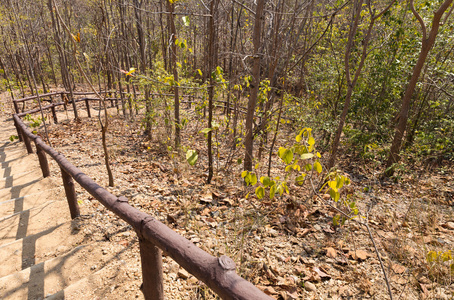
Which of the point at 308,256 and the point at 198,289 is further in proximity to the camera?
the point at 308,256

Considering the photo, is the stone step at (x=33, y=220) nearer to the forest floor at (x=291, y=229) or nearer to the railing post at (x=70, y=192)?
the railing post at (x=70, y=192)

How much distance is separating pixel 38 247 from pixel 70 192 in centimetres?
70

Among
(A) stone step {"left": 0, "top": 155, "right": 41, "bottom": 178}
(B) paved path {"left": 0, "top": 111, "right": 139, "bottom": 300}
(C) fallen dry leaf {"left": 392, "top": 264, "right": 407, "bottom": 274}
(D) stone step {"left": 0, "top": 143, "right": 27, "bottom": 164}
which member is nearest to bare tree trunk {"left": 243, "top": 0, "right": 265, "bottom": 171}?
(C) fallen dry leaf {"left": 392, "top": 264, "right": 407, "bottom": 274}

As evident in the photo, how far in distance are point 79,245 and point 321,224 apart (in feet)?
11.1

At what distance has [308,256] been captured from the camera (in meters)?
3.09

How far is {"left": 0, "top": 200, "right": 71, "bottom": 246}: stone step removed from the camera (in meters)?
3.17

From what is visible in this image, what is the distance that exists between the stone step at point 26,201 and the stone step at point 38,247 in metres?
0.97

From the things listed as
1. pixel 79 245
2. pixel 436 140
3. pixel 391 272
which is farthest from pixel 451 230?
→ pixel 79 245

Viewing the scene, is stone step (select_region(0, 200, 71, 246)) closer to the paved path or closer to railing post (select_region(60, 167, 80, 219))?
the paved path

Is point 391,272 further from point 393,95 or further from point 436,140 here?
point 393,95

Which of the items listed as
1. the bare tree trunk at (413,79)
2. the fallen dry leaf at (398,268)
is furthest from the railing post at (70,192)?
the bare tree trunk at (413,79)

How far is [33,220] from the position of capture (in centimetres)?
338

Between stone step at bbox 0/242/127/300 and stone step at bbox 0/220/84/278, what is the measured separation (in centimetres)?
29

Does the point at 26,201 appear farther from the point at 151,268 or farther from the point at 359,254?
the point at 359,254
